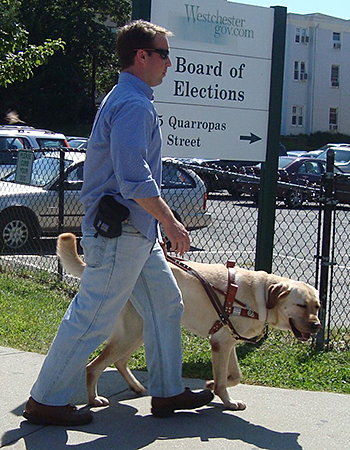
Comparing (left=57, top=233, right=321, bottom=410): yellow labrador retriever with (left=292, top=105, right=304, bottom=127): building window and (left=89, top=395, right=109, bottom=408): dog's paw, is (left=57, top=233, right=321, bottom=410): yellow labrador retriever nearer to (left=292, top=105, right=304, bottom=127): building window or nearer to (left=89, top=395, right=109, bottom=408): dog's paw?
(left=89, top=395, right=109, bottom=408): dog's paw

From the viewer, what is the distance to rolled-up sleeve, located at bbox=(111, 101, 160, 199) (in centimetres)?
338

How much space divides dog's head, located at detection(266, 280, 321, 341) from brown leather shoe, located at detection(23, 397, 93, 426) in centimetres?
132

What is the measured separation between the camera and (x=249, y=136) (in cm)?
560

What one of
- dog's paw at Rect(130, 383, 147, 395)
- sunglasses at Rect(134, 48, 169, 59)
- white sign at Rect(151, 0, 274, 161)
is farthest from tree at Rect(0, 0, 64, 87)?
dog's paw at Rect(130, 383, 147, 395)

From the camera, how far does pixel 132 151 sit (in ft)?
11.1

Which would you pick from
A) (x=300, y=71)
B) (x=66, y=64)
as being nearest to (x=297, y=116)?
(x=300, y=71)

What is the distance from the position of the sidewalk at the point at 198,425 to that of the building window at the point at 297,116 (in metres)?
55.8

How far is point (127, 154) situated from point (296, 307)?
4.80ft

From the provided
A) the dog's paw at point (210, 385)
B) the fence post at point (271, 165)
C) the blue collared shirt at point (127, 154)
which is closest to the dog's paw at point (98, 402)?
the dog's paw at point (210, 385)

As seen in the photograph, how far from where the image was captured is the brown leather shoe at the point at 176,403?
3836mm

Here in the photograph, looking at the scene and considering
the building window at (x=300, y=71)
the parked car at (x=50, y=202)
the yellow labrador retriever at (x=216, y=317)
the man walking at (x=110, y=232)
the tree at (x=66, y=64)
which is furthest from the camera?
the building window at (x=300, y=71)

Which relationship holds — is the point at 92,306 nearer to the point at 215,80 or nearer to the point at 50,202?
the point at 215,80

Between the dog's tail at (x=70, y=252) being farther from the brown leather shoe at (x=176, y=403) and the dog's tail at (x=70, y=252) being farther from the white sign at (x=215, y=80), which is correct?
the white sign at (x=215, y=80)

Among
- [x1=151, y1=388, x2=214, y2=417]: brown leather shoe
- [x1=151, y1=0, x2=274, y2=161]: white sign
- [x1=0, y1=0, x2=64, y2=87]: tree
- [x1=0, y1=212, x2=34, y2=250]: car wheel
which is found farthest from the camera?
[x1=0, y1=212, x2=34, y2=250]: car wheel
